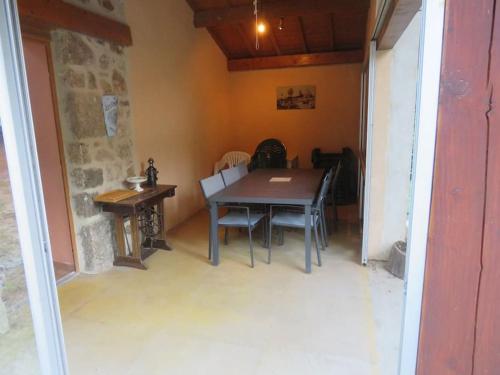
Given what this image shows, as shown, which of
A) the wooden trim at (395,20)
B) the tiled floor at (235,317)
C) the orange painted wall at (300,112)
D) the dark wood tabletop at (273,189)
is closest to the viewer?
the wooden trim at (395,20)

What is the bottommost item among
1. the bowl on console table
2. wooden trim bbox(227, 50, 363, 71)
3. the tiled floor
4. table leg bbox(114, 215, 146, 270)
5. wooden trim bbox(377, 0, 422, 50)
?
the tiled floor

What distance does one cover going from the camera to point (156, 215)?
154 inches

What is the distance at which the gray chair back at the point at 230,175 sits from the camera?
3.92m

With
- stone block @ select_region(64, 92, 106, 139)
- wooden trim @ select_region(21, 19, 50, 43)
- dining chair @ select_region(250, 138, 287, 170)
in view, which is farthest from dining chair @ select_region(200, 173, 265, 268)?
dining chair @ select_region(250, 138, 287, 170)

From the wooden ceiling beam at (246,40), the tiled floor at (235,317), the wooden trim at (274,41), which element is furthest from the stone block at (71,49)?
the wooden trim at (274,41)

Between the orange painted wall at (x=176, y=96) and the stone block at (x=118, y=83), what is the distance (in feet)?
0.51

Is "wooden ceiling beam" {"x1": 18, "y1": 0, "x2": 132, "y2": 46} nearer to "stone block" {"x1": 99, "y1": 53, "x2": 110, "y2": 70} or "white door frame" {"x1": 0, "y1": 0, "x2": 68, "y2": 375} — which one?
"stone block" {"x1": 99, "y1": 53, "x2": 110, "y2": 70}

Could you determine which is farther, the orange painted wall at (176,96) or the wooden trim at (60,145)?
the orange painted wall at (176,96)

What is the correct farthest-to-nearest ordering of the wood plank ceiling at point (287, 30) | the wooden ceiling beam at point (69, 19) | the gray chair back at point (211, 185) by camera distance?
the wood plank ceiling at point (287, 30) → the gray chair back at point (211, 185) → the wooden ceiling beam at point (69, 19)

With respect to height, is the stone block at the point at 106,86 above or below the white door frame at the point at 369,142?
above

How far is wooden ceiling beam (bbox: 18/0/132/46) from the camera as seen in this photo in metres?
2.58

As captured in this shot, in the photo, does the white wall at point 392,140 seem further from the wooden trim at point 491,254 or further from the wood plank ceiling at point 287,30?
the wooden trim at point 491,254

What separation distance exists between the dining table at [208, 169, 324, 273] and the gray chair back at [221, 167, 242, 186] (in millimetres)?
70

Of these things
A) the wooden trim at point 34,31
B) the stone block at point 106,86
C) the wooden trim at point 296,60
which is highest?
the wooden trim at point 296,60
